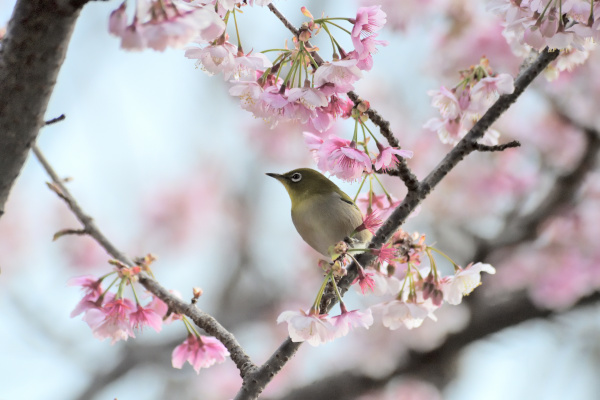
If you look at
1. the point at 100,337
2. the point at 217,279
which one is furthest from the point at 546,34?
the point at 217,279

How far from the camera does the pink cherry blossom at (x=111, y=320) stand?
1874 mm

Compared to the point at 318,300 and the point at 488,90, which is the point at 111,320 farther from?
the point at 488,90

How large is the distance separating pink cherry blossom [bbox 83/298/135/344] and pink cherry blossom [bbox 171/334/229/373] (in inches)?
8.4

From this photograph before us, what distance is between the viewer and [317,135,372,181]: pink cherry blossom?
1718 millimetres

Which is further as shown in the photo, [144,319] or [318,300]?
[144,319]

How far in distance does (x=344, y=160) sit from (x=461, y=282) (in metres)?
0.53

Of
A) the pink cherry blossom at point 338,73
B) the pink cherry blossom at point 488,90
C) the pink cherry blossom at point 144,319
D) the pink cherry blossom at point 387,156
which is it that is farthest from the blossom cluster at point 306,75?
the pink cherry blossom at point 144,319

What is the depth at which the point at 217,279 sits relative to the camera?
7.31 metres

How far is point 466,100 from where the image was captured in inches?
79.5

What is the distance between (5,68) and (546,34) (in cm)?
127

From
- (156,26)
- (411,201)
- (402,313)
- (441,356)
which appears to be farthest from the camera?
(441,356)

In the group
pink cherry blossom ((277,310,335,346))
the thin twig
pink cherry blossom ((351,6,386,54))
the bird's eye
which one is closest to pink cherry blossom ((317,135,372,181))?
pink cherry blossom ((351,6,386,54))

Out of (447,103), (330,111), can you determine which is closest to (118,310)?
(330,111)

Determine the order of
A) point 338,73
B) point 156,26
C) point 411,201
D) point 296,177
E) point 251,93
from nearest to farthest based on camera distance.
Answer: point 156,26
point 338,73
point 251,93
point 411,201
point 296,177
